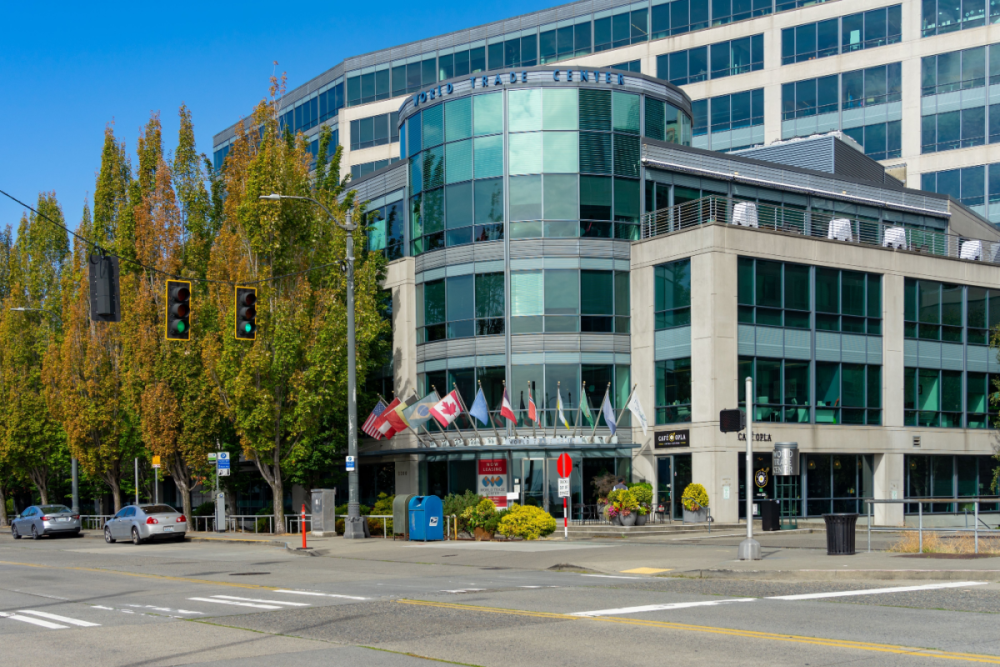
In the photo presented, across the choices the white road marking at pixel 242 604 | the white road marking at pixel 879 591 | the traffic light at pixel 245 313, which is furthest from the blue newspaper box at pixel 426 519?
the white road marking at pixel 879 591

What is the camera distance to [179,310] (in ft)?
68.6

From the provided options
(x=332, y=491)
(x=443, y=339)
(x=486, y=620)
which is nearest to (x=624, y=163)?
(x=443, y=339)

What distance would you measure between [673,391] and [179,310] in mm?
20199

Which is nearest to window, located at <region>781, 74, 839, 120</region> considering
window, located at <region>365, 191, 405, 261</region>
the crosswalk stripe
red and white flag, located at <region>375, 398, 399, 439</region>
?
window, located at <region>365, 191, 405, 261</region>

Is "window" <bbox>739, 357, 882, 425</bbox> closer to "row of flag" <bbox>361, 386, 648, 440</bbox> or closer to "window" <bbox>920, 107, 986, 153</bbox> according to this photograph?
"row of flag" <bbox>361, 386, 648, 440</bbox>

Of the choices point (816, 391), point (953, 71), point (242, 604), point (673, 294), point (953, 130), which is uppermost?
point (953, 71)

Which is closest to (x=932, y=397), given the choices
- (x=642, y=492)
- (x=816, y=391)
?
(x=816, y=391)

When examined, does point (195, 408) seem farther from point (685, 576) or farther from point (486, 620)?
point (486, 620)

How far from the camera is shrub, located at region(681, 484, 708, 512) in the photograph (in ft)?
111

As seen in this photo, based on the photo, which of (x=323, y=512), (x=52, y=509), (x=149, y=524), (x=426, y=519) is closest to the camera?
(x=426, y=519)

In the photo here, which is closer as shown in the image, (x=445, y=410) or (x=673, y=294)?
(x=445, y=410)

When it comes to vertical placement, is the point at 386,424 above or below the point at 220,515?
above

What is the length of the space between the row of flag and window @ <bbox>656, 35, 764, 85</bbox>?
29.5m

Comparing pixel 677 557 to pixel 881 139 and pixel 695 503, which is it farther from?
pixel 881 139
